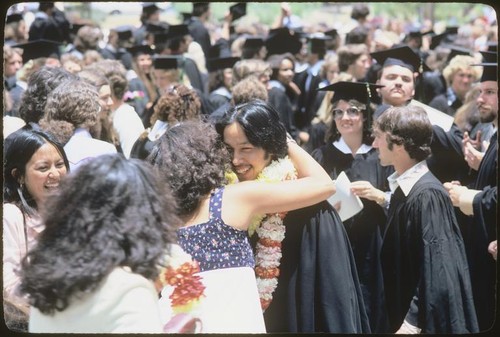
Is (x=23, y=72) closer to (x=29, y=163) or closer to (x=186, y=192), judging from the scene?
(x=29, y=163)

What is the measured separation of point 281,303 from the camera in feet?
11.3

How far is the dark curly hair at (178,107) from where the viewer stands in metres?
4.86

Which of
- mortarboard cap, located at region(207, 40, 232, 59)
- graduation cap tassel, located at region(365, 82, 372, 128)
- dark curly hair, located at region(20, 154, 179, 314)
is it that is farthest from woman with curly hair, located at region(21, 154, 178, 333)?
mortarboard cap, located at region(207, 40, 232, 59)

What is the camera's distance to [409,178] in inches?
155

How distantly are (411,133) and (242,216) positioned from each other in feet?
4.55

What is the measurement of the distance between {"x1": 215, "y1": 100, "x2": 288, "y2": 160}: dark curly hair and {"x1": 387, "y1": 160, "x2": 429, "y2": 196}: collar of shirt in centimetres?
80

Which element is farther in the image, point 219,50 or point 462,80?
point 219,50

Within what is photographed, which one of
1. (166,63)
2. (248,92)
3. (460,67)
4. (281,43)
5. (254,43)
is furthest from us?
(281,43)

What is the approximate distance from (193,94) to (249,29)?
7.57 meters

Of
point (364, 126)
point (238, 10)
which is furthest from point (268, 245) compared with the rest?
point (238, 10)

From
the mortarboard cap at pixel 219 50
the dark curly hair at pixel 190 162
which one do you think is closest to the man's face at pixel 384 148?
the dark curly hair at pixel 190 162

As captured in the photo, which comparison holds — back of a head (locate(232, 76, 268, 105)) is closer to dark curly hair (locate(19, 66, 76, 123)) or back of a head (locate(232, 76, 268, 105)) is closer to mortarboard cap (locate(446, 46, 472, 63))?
dark curly hair (locate(19, 66, 76, 123))

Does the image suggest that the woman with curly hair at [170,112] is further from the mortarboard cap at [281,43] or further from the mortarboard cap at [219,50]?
the mortarboard cap at [219,50]

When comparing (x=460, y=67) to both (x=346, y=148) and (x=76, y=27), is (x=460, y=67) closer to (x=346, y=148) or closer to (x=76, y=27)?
(x=346, y=148)
